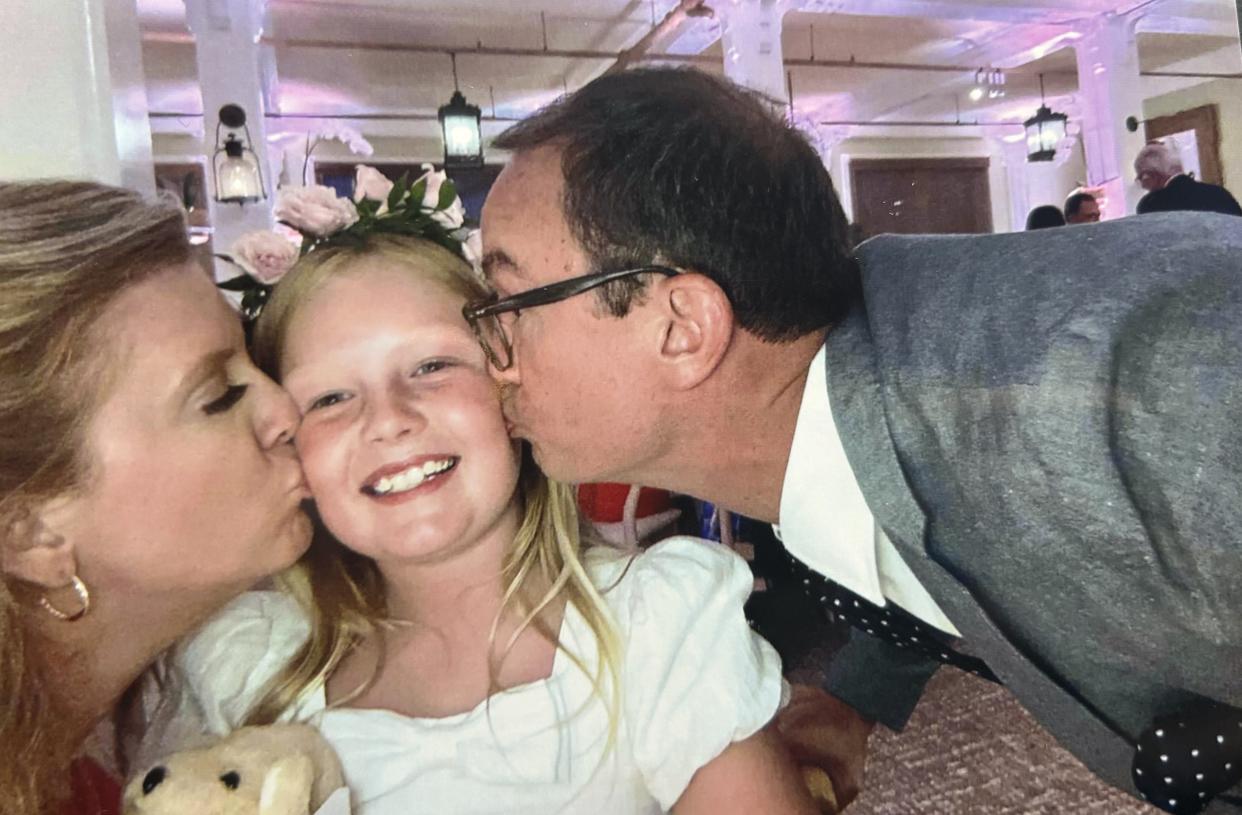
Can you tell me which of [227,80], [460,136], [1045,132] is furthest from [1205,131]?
[227,80]

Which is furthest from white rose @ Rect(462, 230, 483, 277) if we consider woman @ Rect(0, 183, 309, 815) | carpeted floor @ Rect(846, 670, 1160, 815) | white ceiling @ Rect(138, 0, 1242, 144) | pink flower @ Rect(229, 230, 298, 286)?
white ceiling @ Rect(138, 0, 1242, 144)

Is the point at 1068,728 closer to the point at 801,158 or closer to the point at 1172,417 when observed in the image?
the point at 1172,417

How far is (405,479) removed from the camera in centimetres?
115

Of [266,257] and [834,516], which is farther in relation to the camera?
[266,257]

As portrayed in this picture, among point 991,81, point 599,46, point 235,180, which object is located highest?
point 599,46

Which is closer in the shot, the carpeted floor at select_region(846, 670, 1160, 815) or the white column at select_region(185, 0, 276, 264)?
the carpeted floor at select_region(846, 670, 1160, 815)

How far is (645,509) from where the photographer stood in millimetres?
2609

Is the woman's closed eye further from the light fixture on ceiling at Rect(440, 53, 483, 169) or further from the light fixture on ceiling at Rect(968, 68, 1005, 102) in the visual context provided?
the light fixture on ceiling at Rect(968, 68, 1005, 102)

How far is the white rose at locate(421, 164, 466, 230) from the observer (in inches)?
54.6

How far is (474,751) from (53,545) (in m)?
0.52

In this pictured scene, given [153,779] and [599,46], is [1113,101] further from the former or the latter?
[153,779]

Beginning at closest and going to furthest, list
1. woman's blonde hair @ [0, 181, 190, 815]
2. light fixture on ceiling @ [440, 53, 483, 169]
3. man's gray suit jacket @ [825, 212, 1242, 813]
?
man's gray suit jacket @ [825, 212, 1242, 813]
woman's blonde hair @ [0, 181, 190, 815]
light fixture on ceiling @ [440, 53, 483, 169]

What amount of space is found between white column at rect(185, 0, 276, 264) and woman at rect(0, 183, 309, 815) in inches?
142

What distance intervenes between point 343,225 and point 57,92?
37 cm
